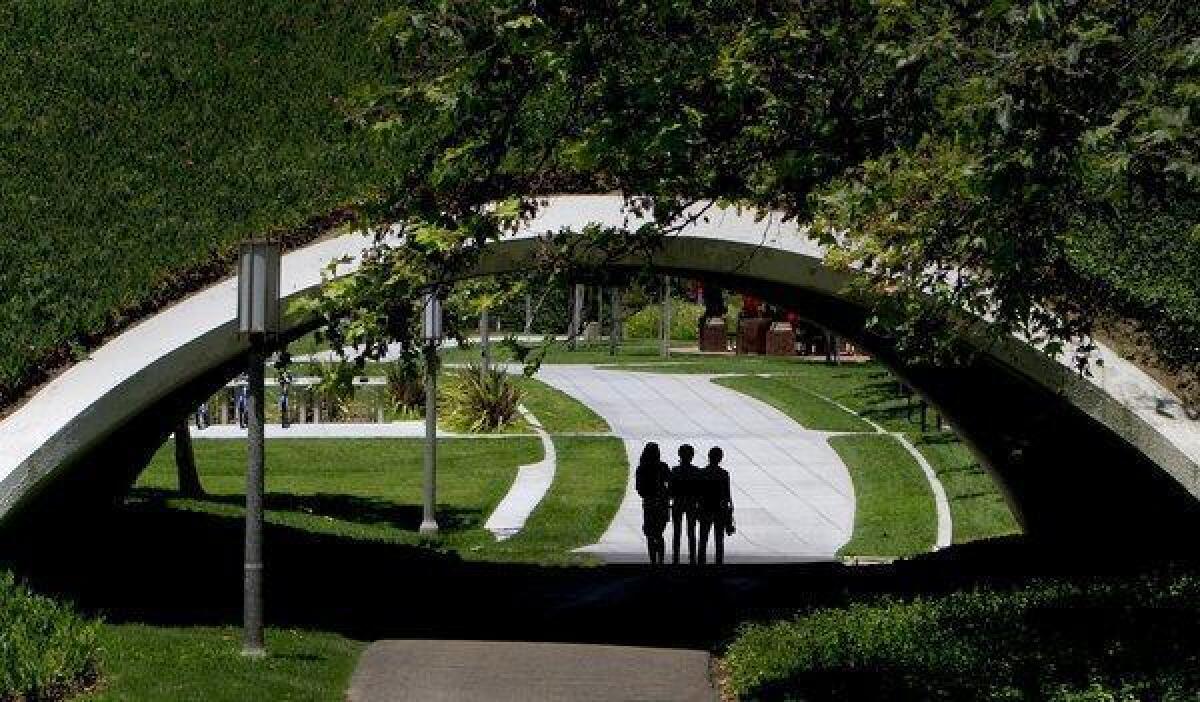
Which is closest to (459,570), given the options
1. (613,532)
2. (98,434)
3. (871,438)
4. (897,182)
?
(613,532)

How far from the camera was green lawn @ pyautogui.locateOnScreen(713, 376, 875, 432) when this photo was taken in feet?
136

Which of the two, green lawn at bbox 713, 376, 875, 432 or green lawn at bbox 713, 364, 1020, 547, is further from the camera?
green lawn at bbox 713, 376, 875, 432

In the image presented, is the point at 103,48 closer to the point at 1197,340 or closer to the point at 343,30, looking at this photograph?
the point at 343,30

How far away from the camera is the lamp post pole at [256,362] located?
14.0m

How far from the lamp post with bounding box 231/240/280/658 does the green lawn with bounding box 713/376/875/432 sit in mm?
27106

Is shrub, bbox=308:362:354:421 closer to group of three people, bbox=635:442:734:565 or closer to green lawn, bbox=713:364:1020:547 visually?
group of three people, bbox=635:442:734:565

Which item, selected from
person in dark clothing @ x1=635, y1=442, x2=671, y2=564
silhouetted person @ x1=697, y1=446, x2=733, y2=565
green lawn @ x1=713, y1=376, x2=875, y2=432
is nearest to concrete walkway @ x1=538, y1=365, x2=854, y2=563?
green lawn @ x1=713, y1=376, x2=875, y2=432

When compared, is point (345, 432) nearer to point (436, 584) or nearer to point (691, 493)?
point (436, 584)

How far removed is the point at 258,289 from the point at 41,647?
2714mm

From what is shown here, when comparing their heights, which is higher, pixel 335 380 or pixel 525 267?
pixel 525 267

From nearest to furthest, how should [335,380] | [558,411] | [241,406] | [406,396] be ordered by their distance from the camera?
[335,380]
[241,406]
[558,411]
[406,396]

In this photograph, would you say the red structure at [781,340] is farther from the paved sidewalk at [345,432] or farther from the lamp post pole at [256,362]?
the lamp post pole at [256,362]

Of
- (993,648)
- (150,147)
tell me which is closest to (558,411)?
(150,147)

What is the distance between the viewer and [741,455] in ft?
122
